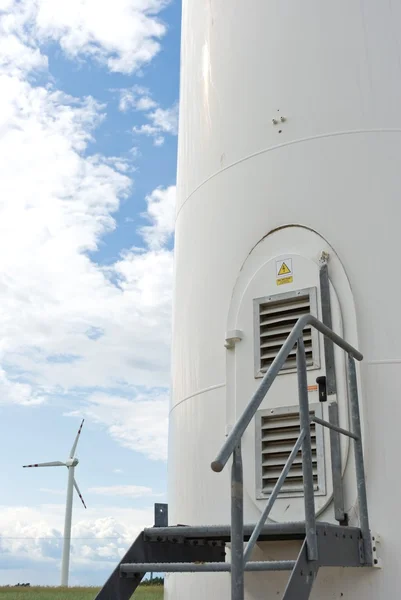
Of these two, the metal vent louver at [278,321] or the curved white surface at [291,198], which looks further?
the metal vent louver at [278,321]

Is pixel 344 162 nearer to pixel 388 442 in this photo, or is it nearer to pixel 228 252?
pixel 228 252

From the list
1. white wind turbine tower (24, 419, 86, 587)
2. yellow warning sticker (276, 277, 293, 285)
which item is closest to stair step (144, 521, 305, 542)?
yellow warning sticker (276, 277, 293, 285)

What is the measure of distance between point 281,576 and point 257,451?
80 cm

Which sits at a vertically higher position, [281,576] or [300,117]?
[300,117]

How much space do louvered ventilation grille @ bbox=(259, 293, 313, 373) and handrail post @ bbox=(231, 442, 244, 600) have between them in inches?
71.3

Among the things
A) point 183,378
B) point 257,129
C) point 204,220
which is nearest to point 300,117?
point 257,129

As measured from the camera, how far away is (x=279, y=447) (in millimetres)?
4785

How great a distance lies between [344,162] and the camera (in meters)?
5.14

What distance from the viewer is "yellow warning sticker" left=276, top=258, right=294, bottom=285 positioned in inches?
202

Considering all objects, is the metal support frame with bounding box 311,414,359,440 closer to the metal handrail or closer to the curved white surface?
the curved white surface

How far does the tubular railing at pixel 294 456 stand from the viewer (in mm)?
3143

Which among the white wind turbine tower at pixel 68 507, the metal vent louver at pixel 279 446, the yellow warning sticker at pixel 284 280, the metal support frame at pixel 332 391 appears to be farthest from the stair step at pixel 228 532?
the white wind turbine tower at pixel 68 507

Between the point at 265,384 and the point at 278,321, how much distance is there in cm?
154

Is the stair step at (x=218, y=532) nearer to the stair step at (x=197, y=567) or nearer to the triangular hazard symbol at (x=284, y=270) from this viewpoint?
the stair step at (x=197, y=567)
